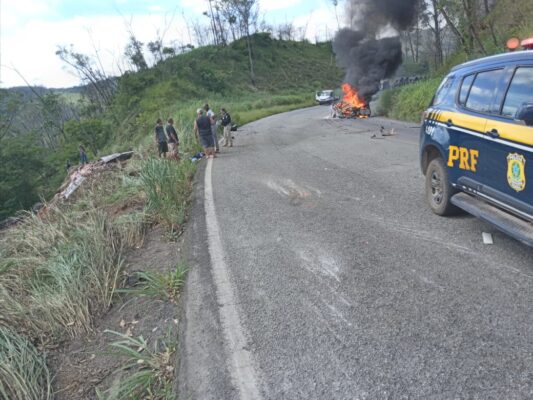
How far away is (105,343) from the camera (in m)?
3.48

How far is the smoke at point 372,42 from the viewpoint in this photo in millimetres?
26078

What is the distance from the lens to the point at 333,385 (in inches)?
100

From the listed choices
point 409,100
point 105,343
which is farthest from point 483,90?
point 409,100

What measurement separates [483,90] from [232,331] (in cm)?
359

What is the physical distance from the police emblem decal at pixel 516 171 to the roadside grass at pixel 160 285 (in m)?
3.29

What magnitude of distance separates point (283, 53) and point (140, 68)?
3089 centimetres

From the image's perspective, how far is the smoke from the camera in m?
26.1

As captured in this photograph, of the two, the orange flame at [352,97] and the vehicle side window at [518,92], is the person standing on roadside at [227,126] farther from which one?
the vehicle side window at [518,92]

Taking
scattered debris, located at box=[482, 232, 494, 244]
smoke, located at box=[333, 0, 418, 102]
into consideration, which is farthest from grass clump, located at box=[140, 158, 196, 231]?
smoke, located at box=[333, 0, 418, 102]

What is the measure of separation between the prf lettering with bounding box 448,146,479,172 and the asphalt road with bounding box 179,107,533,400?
→ 764 mm

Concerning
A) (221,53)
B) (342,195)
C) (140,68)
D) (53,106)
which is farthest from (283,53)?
(342,195)

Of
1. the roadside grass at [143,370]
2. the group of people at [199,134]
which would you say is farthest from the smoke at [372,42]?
the roadside grass at [143,370]

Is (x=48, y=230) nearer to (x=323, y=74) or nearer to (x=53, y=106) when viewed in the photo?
(x=53, y=106)

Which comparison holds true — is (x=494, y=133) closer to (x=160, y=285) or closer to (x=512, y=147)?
(x=512, y=147)
